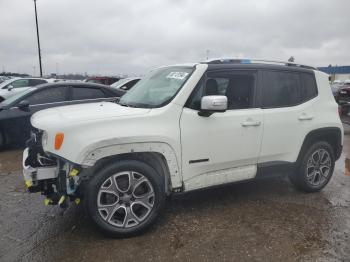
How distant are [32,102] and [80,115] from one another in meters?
4.41

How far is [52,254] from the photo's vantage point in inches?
122

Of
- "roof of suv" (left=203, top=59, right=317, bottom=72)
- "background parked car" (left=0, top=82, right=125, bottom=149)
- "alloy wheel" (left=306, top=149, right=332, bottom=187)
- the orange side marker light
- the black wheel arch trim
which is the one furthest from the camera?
"background parked car" (left=0, top=82, right=125, bottom=149)

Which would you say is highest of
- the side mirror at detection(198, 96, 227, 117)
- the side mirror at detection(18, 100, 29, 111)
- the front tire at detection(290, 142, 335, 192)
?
the side mirror at detection(198, 96, 227, 117)

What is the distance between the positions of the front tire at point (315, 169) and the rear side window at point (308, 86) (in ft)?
2.27

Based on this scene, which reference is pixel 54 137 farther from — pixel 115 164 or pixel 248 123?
pixel 248 123

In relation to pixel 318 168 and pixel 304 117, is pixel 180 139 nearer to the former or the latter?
pixel 304 117

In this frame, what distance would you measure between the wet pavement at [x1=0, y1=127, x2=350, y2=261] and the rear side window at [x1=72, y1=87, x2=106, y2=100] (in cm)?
323

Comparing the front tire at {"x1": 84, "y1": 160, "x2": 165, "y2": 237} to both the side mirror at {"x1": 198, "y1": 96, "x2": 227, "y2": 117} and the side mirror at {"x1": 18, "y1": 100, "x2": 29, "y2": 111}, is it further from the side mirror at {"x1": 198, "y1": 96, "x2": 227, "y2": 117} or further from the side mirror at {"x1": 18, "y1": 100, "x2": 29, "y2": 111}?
the side mirror at {"x1": 18, "y1": 100, "x2": 29, "y2": 111}

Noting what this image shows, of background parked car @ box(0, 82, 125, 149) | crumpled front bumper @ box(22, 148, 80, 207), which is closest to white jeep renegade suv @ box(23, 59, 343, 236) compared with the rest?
crumpled front bumper @ box(22, 148, 80, 207)

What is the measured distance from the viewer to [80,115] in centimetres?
341

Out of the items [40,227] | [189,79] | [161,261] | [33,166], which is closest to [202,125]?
[189,79]

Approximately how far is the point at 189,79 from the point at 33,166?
6.32 feet

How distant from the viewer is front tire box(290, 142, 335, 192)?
462 cm

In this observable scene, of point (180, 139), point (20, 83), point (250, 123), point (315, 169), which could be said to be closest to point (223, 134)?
point (250, 123)
